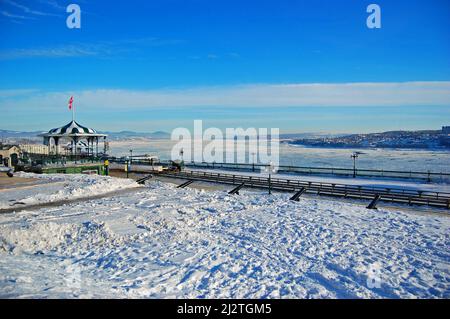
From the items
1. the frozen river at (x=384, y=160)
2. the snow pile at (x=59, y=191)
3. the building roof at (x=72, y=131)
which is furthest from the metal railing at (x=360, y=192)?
the frozen river at (x=384, y=160)

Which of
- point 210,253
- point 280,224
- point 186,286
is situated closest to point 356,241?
point 280,224

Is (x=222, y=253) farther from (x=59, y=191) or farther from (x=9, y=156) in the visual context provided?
(x=9, y=156)

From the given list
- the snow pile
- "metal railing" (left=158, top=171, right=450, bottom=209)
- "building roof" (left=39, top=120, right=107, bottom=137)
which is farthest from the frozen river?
the snow pile

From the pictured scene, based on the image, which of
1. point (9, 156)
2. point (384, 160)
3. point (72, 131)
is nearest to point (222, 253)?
point (72, 131)

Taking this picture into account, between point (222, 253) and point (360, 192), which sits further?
point (360, 192)

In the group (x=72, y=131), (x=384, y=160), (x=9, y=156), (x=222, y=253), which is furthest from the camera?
(x=384, y=160)

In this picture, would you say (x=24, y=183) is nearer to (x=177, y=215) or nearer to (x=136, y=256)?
(x=177, y=215)
